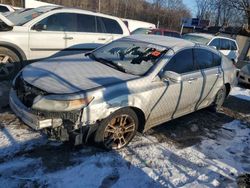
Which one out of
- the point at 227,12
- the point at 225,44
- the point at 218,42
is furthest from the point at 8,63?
the point at 227,12

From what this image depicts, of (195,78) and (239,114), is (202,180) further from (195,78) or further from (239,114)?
(239,114)

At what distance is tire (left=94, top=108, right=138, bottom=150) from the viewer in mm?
4469

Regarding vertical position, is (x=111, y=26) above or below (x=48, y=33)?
Result: above

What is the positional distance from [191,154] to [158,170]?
0.90 meters

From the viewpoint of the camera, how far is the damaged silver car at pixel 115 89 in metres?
4.15

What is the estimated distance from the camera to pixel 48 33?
782cm

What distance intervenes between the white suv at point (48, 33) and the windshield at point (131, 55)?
7.41ft

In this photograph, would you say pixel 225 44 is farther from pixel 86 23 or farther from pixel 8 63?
pixel 8 63

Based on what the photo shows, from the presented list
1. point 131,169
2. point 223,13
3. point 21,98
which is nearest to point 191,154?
point 131,169

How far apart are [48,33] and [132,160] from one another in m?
4.43

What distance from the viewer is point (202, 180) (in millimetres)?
4414

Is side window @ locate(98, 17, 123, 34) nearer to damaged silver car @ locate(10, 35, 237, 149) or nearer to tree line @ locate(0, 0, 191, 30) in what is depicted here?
damaged silver car @ locate(10, 35, 237, 149)

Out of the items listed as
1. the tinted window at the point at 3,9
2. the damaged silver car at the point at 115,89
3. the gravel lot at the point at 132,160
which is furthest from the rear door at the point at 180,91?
the tinted window at the point at 3,9

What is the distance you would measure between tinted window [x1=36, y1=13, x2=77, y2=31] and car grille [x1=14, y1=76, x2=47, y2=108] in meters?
3.47
